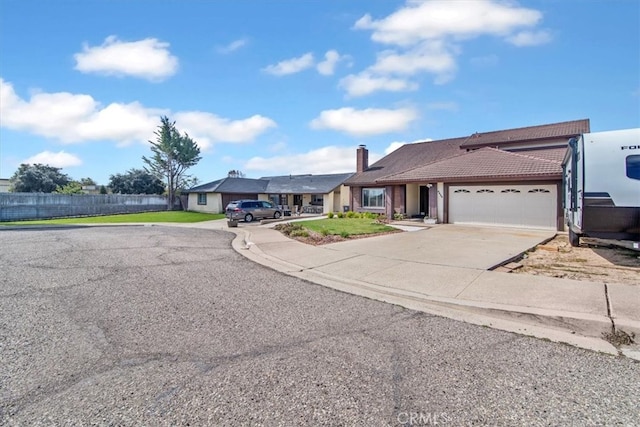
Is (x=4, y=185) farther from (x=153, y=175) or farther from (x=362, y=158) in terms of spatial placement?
(x=362, y=158)

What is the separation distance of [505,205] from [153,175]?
1892 inches

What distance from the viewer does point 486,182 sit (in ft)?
56.9

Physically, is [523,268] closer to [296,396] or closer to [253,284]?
[253,284]

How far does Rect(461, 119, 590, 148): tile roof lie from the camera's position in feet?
72.0

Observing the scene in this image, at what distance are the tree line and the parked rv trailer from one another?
145 feet

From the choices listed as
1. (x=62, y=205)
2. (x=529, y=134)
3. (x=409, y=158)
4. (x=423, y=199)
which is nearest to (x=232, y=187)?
(x=62, y=205)

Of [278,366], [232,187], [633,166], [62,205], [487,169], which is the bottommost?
[278,366]

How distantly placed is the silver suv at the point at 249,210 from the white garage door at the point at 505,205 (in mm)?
14963

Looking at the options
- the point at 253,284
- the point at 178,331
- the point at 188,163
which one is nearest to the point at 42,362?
the point at 178,331

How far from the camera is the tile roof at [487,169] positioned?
15.8m

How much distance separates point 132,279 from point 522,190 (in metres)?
17.1

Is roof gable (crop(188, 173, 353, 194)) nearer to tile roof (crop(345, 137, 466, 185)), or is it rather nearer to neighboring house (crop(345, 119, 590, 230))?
tile roof (crop(345, 137, 466, 185))

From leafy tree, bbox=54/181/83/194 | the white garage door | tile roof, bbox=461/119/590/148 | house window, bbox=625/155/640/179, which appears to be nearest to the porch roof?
tile roof, bbox=461/119/590/148

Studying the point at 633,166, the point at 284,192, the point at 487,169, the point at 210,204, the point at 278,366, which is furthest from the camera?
the point at 210,204
